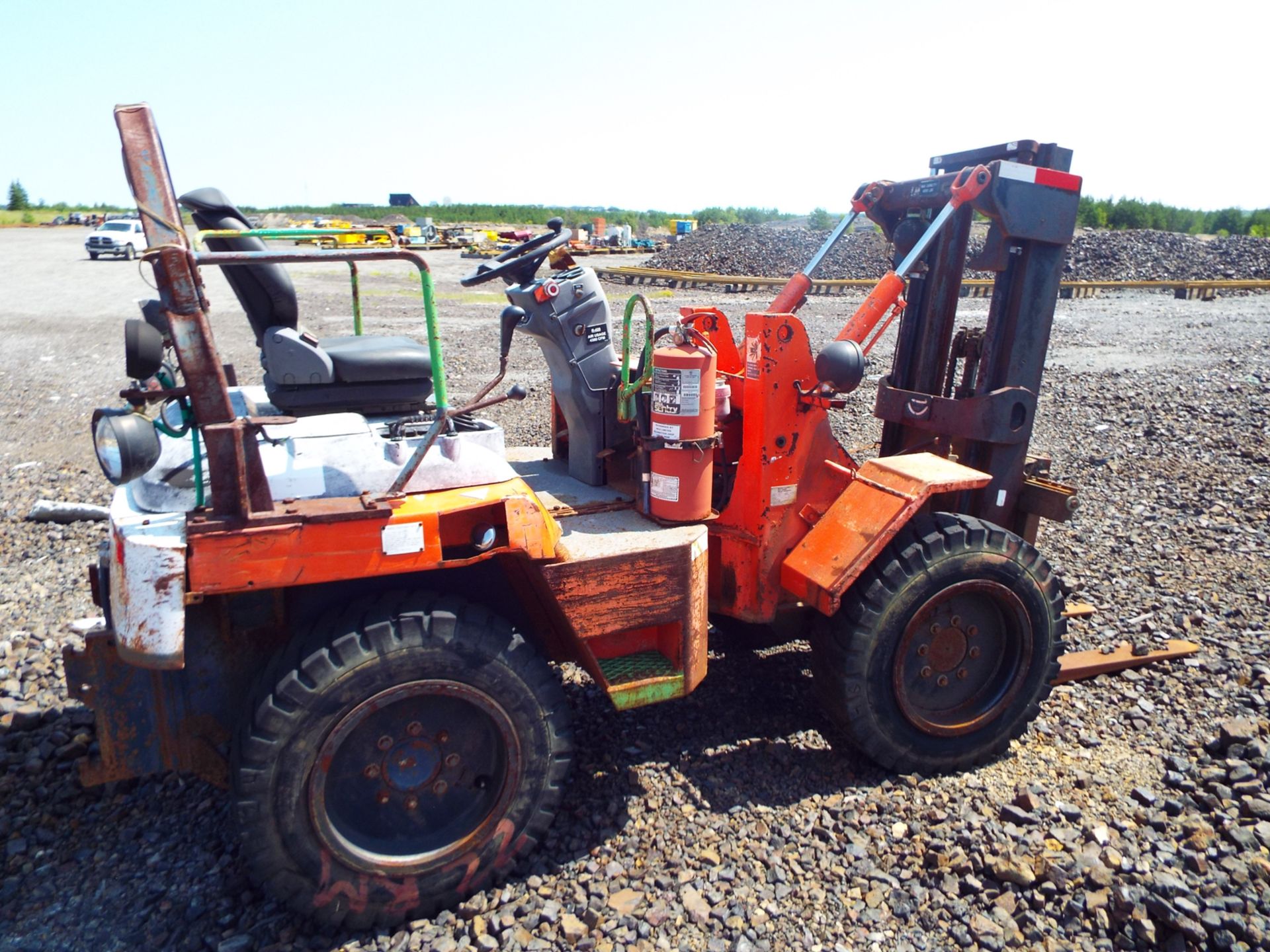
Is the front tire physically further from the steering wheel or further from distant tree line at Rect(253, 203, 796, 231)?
distant tree line at Rect(253, 203, 796, 231)

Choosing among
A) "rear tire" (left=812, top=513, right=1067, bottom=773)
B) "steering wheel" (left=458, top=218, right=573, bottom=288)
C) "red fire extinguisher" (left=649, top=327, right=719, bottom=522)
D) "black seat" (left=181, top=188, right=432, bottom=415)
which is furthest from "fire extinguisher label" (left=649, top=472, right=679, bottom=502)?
"steering wheel" (left=458, top=218, right=573, bottom=288)

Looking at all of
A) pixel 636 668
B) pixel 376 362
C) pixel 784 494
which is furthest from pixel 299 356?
pixel 784 494

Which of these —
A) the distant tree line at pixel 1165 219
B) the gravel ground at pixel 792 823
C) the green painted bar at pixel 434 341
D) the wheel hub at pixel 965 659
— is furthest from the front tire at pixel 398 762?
the distant tree line at pixel 1165 219

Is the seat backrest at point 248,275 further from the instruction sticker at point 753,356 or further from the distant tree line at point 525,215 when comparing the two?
the distant tree line at point 525,215

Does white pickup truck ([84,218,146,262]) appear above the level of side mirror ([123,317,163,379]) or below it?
below

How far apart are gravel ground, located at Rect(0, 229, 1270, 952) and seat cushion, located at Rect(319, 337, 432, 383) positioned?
171cm

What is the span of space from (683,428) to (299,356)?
1.42m

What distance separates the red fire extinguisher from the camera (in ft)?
11.2

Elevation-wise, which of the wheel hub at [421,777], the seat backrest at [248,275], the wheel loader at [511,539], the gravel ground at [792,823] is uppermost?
the seat backrest at [248,275]

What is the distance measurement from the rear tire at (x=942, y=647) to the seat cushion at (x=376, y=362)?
1899 millimetres

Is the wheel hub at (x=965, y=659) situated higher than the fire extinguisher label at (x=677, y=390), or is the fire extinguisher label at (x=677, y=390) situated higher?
the fire extinguisher label at (x=677, y=390)

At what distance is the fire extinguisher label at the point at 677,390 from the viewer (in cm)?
341

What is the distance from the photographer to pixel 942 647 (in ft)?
12.3

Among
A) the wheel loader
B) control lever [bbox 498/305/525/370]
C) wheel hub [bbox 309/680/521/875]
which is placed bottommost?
wheel hub [bbox 309/680/521/875]
